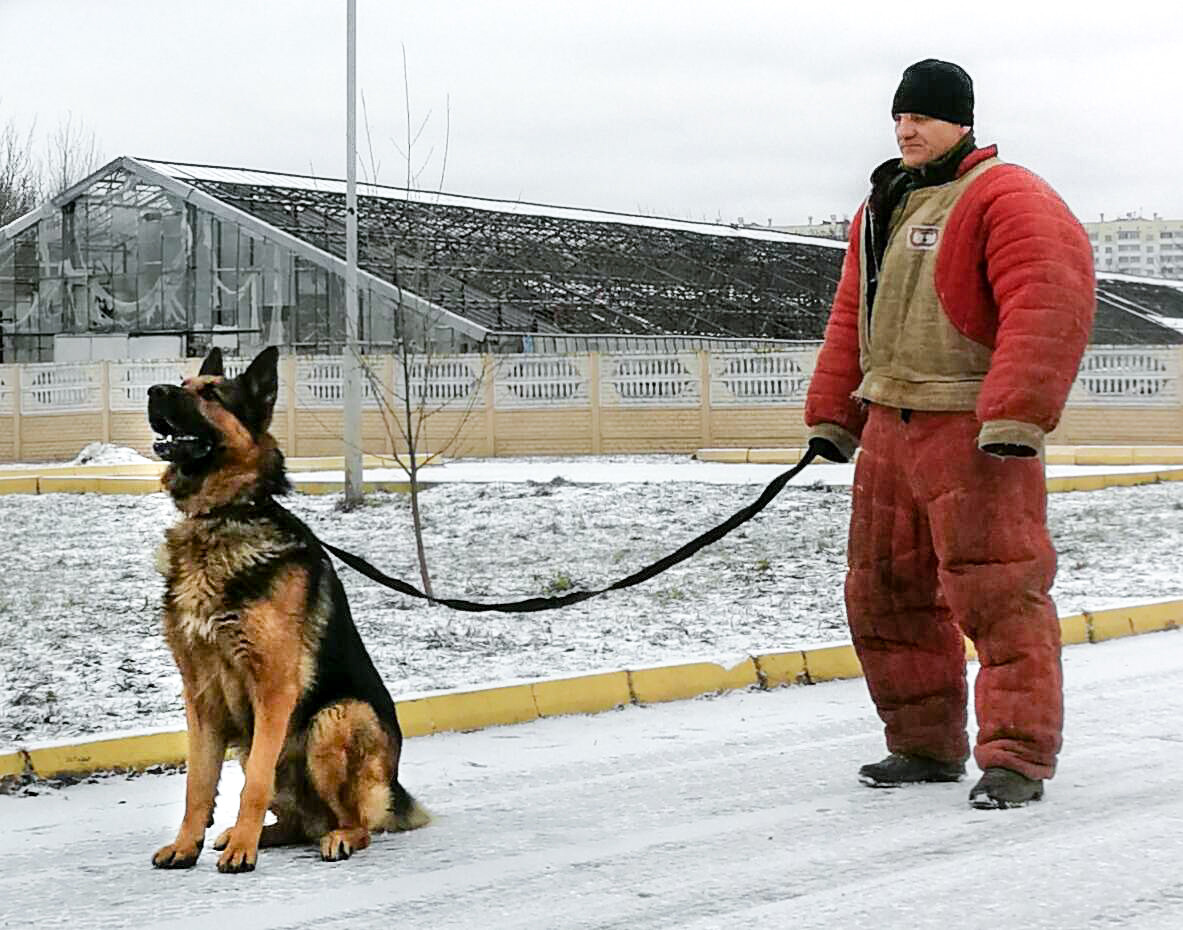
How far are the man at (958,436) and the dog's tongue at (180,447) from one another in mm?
2291

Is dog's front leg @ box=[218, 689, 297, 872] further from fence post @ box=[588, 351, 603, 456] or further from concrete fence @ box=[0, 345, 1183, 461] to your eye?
fence post @ box=[588, 351, 603, 456]

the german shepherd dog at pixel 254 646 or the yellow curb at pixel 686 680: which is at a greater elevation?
the german shepherd dog at pixel 254 646

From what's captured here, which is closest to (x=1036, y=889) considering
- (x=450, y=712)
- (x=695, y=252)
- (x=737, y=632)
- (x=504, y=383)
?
(x=450, y=712)

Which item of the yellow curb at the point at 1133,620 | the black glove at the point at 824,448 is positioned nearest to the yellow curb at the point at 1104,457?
the yellow curb at the point at 1133,620

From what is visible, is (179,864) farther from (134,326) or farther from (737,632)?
(134,326)

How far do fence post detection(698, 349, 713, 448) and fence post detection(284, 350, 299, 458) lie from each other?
7.00m

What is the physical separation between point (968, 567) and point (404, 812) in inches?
77.7

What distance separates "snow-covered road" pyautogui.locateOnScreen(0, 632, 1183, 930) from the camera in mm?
4469

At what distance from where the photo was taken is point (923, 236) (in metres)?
5.69

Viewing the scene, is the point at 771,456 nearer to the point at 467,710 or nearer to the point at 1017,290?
the point at 467,710

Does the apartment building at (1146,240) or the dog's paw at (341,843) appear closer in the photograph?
the dog's paw at (341,843)

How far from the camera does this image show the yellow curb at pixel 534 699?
6.51 m

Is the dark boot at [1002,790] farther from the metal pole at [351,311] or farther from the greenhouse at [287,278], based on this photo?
the greenhouse at [287,278]

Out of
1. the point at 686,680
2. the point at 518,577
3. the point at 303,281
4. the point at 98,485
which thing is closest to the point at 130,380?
the point at 303,281
